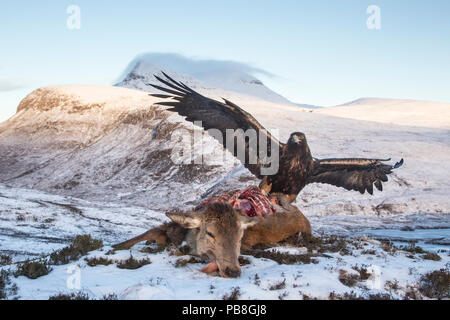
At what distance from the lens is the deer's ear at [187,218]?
5.76 metres

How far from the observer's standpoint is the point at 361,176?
12.0 m

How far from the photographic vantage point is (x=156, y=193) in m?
23.7

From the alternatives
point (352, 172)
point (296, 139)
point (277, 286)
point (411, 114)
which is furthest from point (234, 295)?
point (411, 114)

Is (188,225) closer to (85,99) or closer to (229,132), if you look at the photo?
(229,132)

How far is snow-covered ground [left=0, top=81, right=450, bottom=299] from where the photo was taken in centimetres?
518

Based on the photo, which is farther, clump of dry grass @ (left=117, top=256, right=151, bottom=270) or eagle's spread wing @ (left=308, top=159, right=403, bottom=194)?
eagle's spread wing @ (left=308, top=159, right=403, bottom=194)

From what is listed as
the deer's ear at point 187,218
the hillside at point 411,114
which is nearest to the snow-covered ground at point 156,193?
the deer's ear at point 187,218

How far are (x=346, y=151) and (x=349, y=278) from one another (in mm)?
23743

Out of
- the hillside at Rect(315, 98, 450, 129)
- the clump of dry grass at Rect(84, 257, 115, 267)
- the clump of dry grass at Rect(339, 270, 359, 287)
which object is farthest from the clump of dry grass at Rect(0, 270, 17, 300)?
the hillside at Rect(315, 98, 450, 129)

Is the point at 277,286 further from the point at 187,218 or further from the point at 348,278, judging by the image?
the point at 187,218

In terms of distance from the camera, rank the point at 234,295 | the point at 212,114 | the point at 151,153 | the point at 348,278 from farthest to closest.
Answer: the point at 151,153
the point at 212,114
the point at 348,278
the point at 234,295

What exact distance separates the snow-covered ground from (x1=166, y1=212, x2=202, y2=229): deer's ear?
0.73m

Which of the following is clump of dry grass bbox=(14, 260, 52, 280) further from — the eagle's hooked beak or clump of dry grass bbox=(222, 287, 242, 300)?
the eagle's hooked beak

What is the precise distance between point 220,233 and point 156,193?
61.8ft
